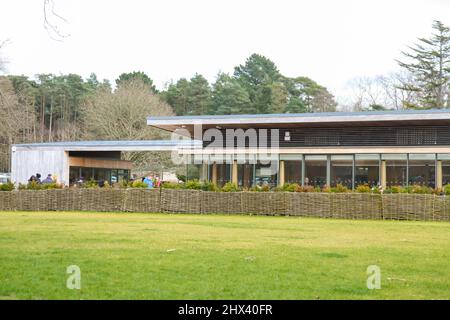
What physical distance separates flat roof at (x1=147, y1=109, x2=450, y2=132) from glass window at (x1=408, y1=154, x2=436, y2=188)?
5.84 ft

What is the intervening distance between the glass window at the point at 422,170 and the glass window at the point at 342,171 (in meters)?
3.03

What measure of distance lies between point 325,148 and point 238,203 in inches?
416

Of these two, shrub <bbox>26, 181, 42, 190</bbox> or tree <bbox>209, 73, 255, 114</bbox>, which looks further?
tree <bbox>209, 73, 255, 114</bbox>

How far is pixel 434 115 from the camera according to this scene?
31.8 metres

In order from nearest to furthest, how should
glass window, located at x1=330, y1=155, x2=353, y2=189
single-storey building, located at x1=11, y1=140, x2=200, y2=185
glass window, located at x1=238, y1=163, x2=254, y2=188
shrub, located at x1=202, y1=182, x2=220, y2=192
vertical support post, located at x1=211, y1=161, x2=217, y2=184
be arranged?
shrub, located at x1=202, y1=182, x2=220, y2=192 < glass window, located at x1=330, y1=155, x2=353, y2=189 < glass window, located at x1=238, y1=163, x2=254, y2=188 < vertical support post, located at x1=211, y1=161, x2=217, y2=184 < single-storey building, located at x1=11, y1=140, x2=200, y2=185

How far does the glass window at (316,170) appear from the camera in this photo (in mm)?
35000

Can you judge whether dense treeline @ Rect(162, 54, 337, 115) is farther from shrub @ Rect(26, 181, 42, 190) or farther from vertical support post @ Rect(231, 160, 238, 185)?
shrub @ Rect(26, 181, 42, 190)

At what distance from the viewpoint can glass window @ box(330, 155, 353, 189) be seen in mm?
34500

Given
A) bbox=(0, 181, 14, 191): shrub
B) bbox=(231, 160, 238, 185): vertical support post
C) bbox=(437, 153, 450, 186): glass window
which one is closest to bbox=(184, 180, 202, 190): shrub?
bbox=(0, 181, 14, 191): shrub

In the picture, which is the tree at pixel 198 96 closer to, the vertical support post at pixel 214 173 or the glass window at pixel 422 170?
the vertical support post at pixel 214 173

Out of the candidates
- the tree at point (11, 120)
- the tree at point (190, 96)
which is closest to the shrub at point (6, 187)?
the tree at point (11, 120)
